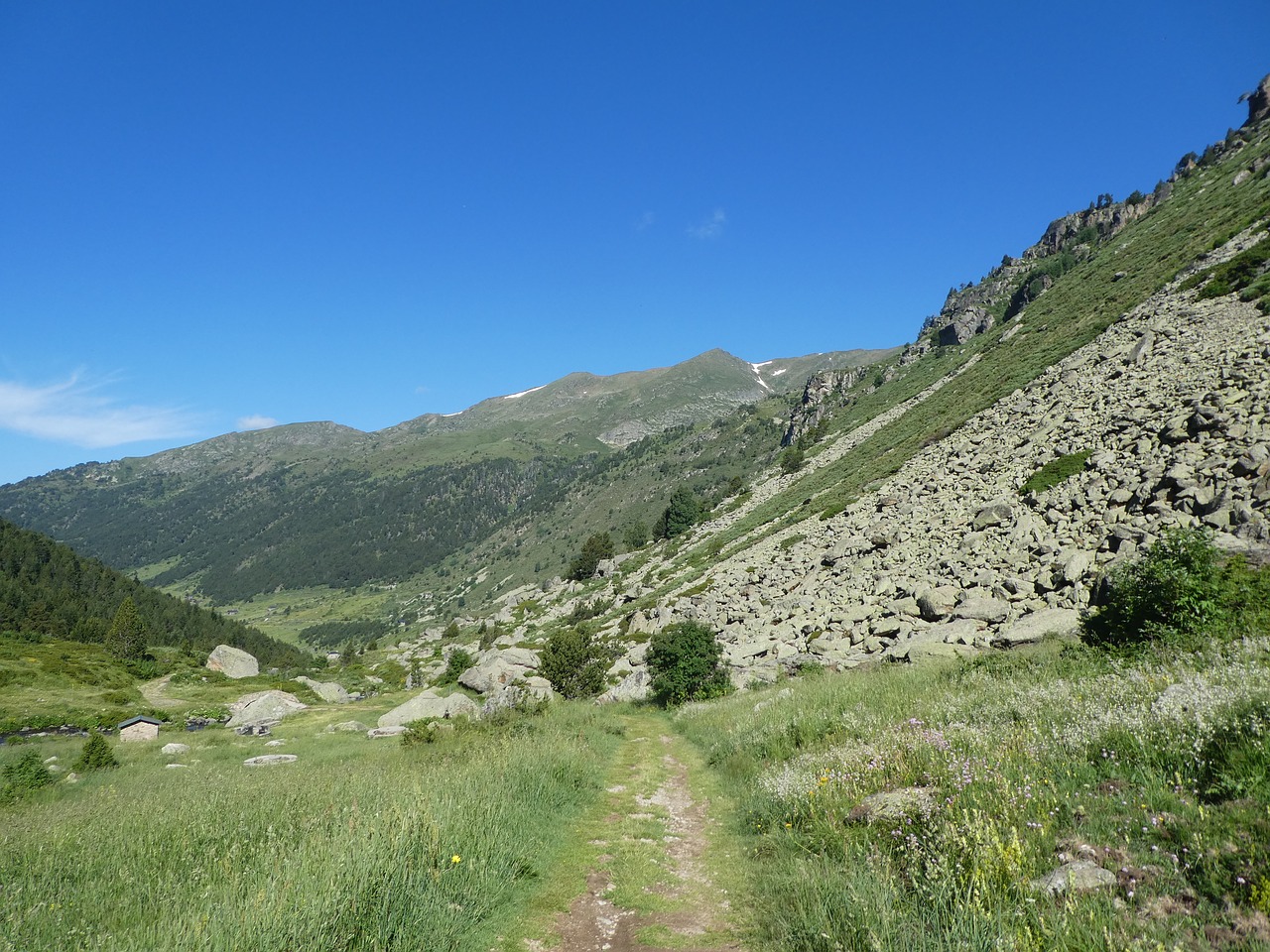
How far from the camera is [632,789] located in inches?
514

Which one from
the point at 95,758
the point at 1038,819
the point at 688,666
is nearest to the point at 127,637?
the point at 95,758

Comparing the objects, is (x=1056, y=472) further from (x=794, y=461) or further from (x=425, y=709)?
(x=794, y=461)

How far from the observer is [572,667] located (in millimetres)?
30859

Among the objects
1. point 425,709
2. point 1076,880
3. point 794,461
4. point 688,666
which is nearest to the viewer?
point 1076,880

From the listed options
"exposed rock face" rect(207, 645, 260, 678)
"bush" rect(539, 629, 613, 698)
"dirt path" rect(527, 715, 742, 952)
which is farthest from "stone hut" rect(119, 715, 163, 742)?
"exposed rock face" rect(207, 645, 260, 678)

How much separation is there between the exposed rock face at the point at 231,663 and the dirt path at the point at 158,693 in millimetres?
11809

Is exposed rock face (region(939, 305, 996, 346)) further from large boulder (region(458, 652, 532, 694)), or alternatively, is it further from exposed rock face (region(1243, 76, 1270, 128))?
large boulder (region(458, 652, 532, 694))

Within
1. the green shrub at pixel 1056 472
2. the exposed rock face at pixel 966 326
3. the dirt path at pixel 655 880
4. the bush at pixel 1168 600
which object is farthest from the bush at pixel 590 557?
the bush at pixel 1168 600

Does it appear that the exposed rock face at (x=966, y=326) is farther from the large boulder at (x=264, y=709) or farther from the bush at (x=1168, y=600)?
the large boulder at (x=264, y=709)

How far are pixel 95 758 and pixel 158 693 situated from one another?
42834mm

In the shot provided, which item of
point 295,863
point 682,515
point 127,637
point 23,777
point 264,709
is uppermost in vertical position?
→ point 682,515

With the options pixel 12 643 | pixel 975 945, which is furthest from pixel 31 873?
pixel 12 643

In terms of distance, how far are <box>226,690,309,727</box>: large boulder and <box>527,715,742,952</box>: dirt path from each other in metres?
42.1

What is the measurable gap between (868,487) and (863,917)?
41.8 m
